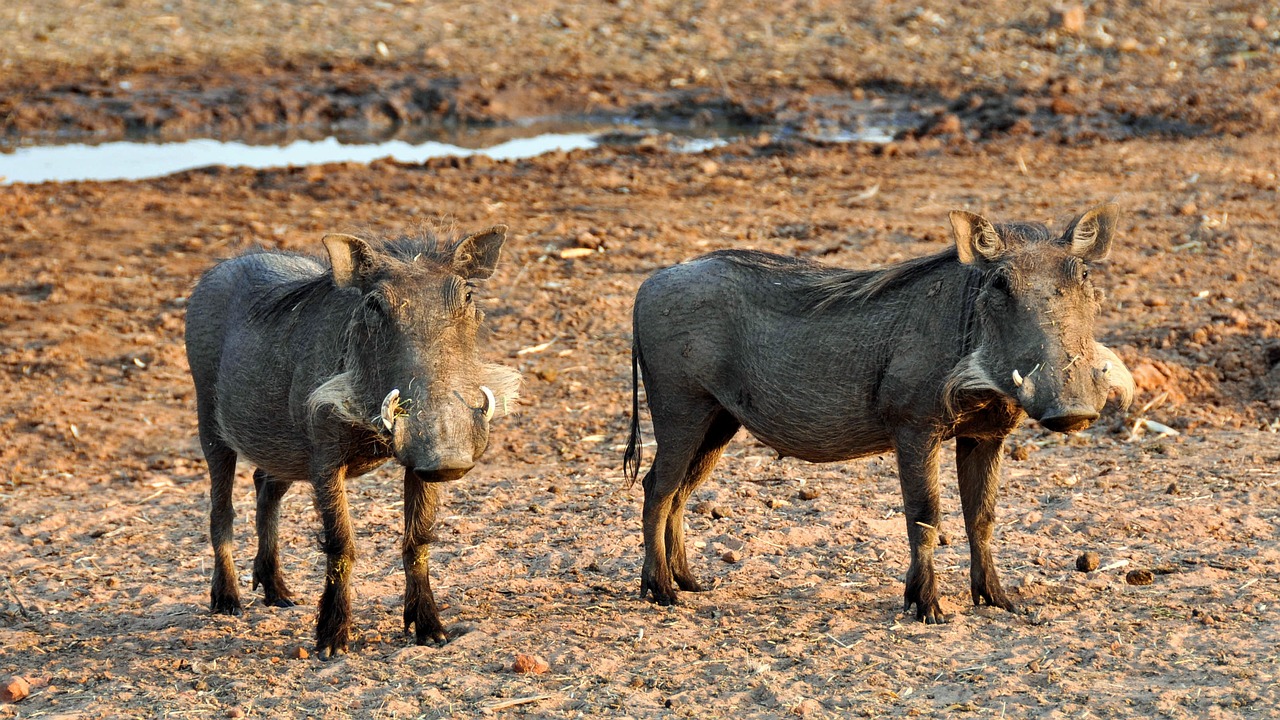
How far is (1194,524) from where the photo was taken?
550 centimetres

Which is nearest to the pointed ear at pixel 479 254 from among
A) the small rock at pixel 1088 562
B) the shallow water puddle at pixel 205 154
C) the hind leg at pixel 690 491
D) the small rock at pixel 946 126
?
the hind leg at pixel 690 491

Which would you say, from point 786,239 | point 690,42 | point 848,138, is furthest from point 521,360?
point 690,42

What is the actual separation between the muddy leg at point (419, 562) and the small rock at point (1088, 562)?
219cm

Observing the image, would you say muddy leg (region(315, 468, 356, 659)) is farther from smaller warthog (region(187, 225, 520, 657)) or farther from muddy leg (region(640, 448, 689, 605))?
muddy leg (region(640, 448, 689, 605))

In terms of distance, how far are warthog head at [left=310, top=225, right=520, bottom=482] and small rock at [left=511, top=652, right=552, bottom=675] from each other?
2.24 feet

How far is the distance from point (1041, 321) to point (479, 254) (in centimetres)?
165

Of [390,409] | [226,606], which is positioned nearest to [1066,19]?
[226,606]

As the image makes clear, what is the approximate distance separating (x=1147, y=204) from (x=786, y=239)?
9.00ft

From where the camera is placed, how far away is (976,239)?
4484 millimetres

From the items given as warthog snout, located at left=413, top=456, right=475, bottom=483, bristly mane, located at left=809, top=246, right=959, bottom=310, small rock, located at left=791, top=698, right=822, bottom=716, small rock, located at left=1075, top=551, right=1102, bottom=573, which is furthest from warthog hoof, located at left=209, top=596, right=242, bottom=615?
small rock, located at left=1075, top=551, right=1102, bottom=573

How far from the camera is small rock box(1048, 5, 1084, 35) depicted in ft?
55.8

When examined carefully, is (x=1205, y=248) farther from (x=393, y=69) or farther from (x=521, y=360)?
(x=393, y=69)

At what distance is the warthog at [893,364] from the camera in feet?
14.3

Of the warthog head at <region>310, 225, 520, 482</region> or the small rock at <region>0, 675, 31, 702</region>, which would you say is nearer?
the warthog head at <region>310, 225, 520, 482</region>
